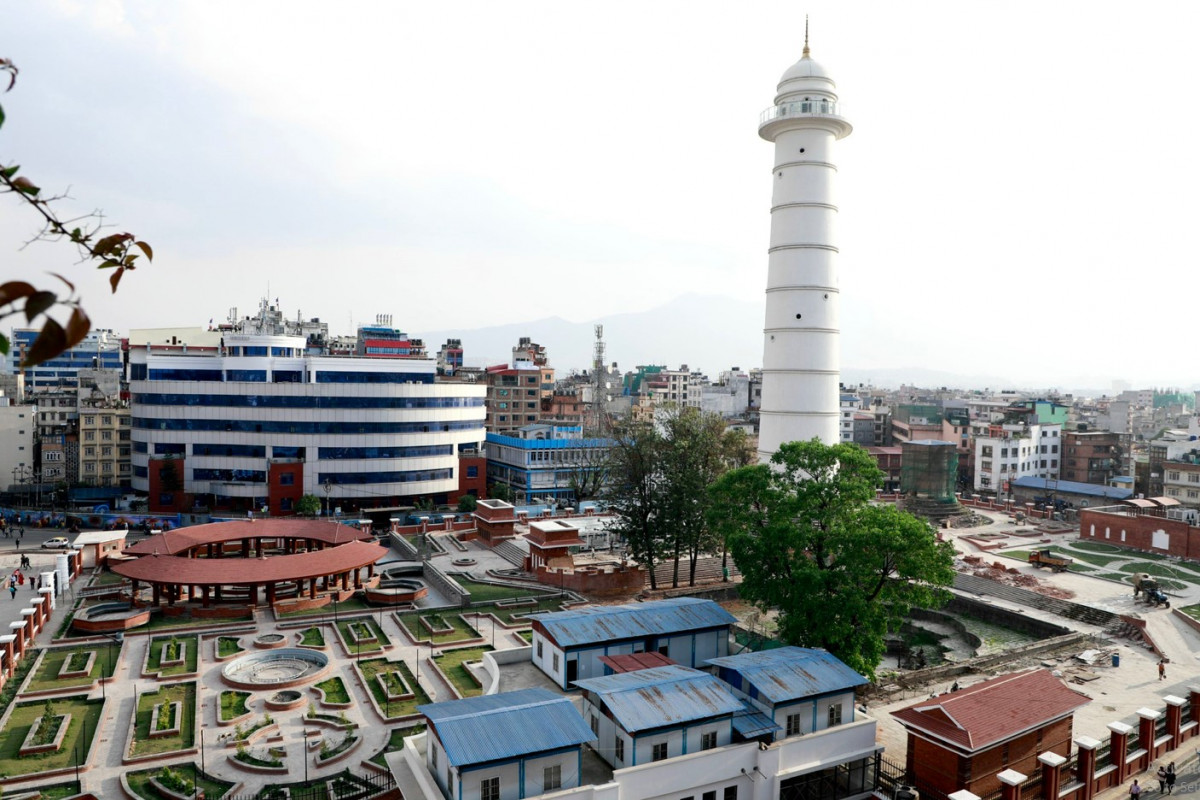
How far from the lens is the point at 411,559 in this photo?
44875 millimetres

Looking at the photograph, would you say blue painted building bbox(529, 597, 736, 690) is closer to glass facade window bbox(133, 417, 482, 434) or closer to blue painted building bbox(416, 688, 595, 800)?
blue painted building bbox(416, 688, 595, 800)

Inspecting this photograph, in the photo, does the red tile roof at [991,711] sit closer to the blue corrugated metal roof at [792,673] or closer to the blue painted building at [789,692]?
the blue painted building at [789,692]

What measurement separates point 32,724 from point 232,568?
11.1 m

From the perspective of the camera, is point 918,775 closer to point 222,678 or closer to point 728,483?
point 728,483

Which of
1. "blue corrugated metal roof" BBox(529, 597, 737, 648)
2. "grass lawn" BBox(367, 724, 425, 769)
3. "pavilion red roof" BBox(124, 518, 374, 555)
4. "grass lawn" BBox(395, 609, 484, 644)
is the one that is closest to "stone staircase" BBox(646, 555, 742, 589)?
"grass lawn" BBox(395, 609, 484, 644)

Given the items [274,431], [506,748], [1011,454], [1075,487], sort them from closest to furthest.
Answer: [506,748] < [274,431] < [1075,487] < [1011,454]

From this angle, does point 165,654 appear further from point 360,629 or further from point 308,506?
point 308,506

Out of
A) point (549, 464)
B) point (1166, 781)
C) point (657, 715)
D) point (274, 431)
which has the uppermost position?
point (274, 431)

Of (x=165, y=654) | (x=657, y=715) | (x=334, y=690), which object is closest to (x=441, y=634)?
(x=334, y=690)

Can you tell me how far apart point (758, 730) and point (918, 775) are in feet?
14.2

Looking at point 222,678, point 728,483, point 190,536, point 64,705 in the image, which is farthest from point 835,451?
point 190,536

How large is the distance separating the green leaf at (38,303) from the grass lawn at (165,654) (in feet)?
91.4

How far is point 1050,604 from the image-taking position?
3750 cm

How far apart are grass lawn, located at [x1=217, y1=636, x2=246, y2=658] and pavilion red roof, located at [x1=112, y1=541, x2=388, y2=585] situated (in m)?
2.85
